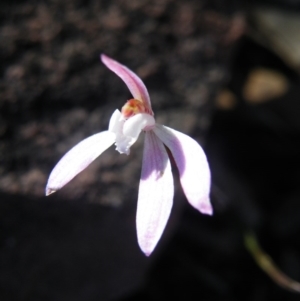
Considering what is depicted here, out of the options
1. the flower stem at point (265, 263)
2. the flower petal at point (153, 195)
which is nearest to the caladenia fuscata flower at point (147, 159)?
the flower petal at point (153, 195)

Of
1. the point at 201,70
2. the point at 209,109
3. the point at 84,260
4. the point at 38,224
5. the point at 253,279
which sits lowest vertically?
the point at 253,279

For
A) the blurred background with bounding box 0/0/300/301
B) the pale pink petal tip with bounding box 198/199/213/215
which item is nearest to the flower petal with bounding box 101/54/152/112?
the pale pink petal tip with bounding box 198/199/213/215

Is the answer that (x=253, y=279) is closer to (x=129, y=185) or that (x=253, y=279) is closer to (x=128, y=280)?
(x=128, y=280)

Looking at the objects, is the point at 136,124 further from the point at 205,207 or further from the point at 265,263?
the point at 265,263

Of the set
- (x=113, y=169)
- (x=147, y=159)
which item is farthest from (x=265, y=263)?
(x=147, y=159)

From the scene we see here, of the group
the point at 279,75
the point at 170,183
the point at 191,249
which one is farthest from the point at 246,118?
the point at 170,183

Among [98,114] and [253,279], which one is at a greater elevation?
[98,114]

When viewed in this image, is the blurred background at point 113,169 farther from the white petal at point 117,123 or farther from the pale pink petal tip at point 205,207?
the pale pink petal tip at point 205,207
